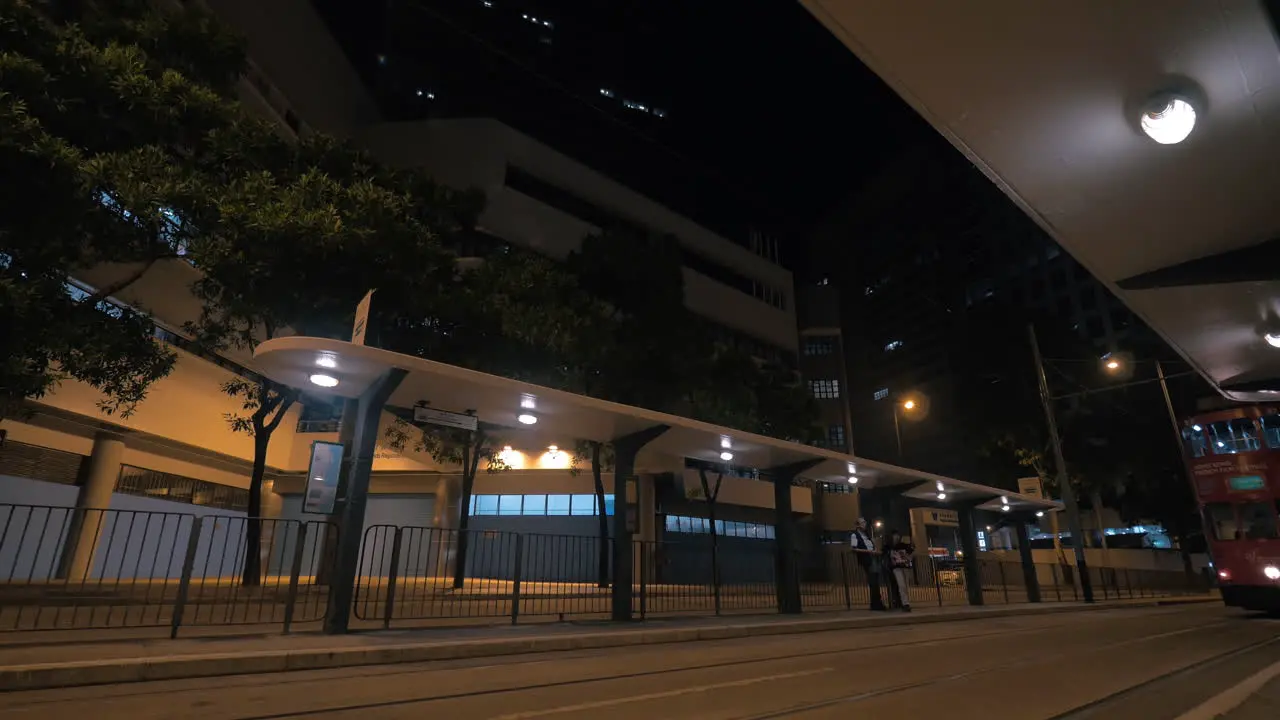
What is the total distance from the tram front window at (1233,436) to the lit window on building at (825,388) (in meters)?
26.6

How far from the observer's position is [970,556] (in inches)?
685

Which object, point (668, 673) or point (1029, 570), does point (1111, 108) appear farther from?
point (1029, 570)

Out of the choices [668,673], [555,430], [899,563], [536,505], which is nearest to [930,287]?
[536,505]

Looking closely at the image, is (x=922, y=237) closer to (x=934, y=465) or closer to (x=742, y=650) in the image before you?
(x=934, y=465)

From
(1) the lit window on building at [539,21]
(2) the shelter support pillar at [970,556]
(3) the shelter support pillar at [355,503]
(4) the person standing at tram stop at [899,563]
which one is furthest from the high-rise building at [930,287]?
(3) the shelter support pillar at [355,503]

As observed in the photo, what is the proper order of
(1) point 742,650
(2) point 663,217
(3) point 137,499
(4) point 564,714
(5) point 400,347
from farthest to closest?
(2) point 663,217
(3) point 137,499
(5) point 400,347
(1) point 742,650
(4) point 564,714

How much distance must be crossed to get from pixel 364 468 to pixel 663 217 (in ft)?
94.6

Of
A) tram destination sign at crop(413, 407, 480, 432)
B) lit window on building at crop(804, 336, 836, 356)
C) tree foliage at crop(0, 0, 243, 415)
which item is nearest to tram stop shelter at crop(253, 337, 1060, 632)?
tram destination sign at crop(413, 407, 480, 432)

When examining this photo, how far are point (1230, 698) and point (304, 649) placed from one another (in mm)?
8951

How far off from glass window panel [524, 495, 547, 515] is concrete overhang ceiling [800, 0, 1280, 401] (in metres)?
25.0

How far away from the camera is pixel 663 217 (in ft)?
116

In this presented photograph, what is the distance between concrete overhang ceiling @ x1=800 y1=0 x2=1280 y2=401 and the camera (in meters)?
3.25

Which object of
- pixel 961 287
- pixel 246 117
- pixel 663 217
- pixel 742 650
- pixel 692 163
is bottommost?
pixel 742 650

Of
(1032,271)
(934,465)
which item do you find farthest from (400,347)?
(1032,271)
